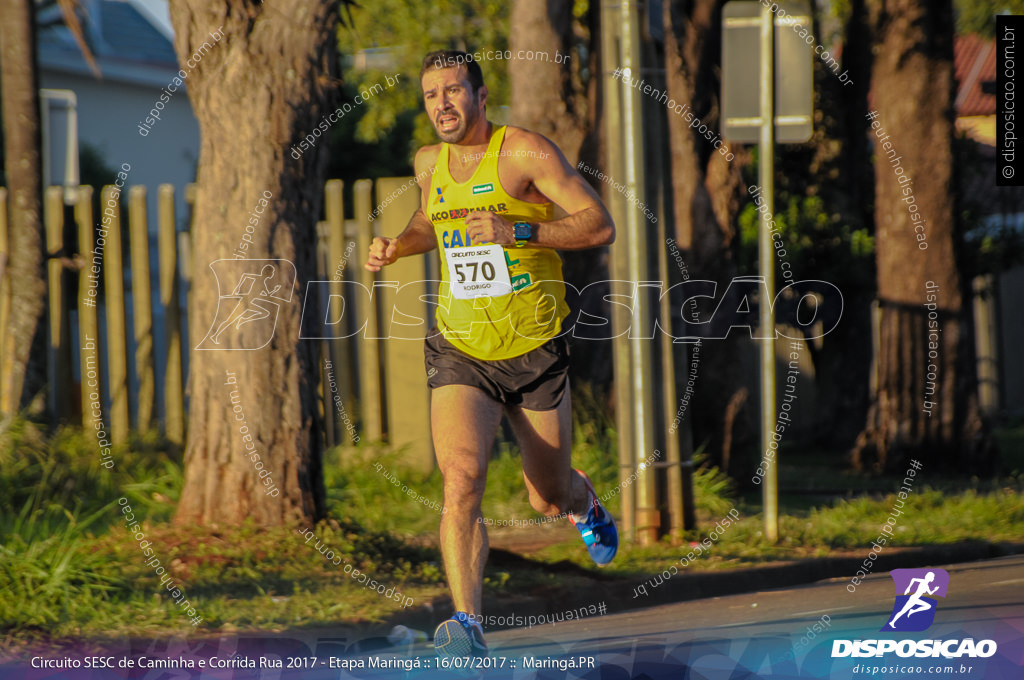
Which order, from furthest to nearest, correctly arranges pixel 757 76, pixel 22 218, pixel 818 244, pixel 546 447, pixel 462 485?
1. pixel 818 244
2. pixel 22 218
3. pixel 757 76
4. pixel 546 447
5. pixel 462 485

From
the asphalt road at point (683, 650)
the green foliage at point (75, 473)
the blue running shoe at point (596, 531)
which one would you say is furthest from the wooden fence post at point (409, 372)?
the blue running shoe at point (596, 531)

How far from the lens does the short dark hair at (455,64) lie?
5.32 metres

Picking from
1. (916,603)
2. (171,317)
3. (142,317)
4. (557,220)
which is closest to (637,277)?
(557,220)

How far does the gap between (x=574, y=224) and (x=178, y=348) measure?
5413 millimetres

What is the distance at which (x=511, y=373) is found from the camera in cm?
537

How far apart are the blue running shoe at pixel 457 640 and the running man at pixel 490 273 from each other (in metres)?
0.41

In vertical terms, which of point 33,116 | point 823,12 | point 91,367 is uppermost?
point 823,12

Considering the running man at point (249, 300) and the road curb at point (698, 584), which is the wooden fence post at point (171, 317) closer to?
the running man at point (249, 300)

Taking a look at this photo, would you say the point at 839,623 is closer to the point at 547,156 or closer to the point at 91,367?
the point at 547,156

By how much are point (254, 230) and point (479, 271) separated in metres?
2.10

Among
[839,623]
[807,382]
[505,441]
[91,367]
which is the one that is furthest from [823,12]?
[839,623]

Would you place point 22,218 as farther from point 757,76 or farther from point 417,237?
point 757,76

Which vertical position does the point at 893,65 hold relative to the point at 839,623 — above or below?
above

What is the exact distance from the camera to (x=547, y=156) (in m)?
5.31
